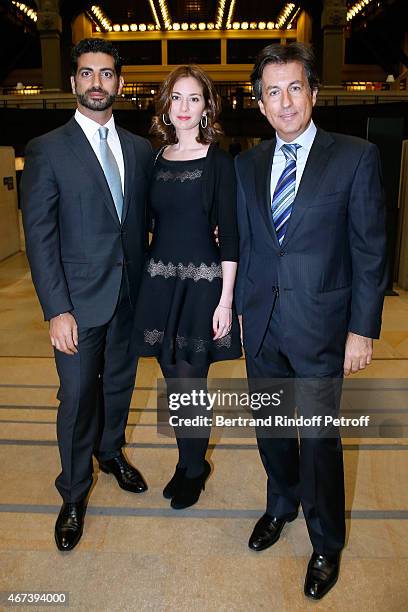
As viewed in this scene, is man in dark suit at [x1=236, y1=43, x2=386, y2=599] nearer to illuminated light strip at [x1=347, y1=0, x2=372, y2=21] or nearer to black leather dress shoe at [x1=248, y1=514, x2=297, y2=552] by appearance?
black leather dress shoe at [x1=248, y1=514, x2=297, y2=552]

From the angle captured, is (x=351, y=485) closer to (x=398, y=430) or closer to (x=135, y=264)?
(x=398, y=430)

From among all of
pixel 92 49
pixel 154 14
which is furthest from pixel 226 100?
pixel 92 49

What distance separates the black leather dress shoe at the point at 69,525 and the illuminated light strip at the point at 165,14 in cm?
2917

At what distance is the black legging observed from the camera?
251 centimetres

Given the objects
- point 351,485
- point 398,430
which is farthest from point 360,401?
point 351,485

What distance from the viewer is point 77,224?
2336mm

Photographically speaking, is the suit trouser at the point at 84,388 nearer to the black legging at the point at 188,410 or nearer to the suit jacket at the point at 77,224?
the suit jacket at the point at 77,224

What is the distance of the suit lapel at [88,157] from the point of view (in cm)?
231

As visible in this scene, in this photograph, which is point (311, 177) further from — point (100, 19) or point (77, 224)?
point (100, 19)

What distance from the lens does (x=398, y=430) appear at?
330cm

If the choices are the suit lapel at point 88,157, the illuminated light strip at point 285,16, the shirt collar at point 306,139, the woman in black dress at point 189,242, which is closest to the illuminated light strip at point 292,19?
the illuminated light strip at point 285,16

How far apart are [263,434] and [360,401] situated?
1599 mm

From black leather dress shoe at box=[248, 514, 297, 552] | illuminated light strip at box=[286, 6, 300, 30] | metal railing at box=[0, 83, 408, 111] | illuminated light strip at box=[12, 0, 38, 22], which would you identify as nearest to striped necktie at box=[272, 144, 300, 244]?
black leather dress shoe at box=[248, 514, 297, 552]

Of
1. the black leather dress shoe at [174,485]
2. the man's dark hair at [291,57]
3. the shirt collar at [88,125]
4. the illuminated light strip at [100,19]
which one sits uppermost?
the illuminated light strip at [100,19]
